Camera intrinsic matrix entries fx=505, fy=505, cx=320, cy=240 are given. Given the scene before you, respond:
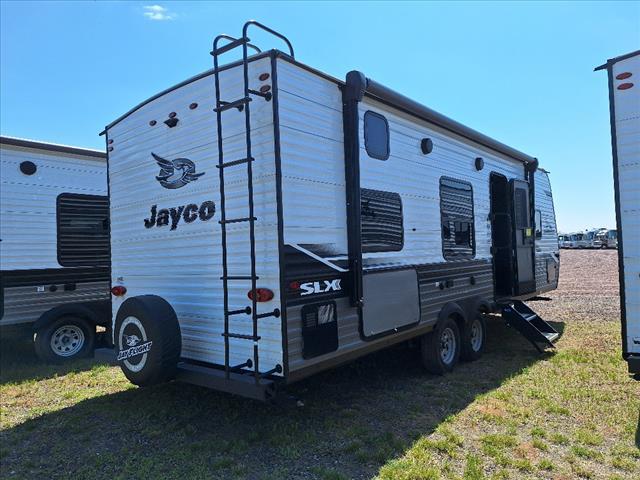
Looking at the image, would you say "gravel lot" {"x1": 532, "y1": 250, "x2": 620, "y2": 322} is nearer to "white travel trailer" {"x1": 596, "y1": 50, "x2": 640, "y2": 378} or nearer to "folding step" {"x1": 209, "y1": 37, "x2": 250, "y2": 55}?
"white travel trailer" {"x1": 596, "y1": 50, "x2": 640, "y2": 378}

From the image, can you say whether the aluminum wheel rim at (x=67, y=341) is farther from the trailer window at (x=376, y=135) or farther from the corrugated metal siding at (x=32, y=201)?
the trailer window at (x=376, y=135)

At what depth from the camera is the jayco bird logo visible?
4.79 m

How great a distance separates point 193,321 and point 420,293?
2525mm

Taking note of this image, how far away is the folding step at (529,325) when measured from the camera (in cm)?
716

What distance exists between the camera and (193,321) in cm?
475

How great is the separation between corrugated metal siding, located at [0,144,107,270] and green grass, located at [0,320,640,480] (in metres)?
1.79

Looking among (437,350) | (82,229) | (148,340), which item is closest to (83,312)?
(82,229)

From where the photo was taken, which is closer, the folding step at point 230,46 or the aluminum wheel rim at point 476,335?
the folding step at point 230,46

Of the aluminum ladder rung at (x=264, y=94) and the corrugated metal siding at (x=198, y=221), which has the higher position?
the aluminum ladder rung at (x=264, y=94)

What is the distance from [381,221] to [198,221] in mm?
1821

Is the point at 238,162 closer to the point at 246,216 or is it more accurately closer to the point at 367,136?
the point at 246,216

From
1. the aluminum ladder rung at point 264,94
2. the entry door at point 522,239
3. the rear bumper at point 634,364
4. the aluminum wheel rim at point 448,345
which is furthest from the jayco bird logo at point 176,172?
the entry door at point 522,239

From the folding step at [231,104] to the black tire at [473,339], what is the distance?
435 centimetres

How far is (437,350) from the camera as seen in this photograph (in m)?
6.07
